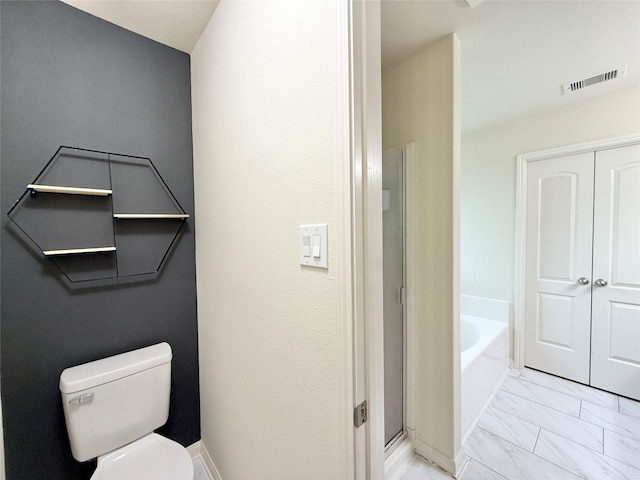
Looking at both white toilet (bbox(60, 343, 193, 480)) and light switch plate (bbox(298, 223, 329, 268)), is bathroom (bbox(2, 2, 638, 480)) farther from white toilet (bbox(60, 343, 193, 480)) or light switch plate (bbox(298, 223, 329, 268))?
white toilet (bbox(60, 343, 193, 480))

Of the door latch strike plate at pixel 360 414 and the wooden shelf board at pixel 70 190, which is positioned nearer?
the door latch strike plate at pixel 360 414

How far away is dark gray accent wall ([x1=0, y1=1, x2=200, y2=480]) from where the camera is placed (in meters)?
1.13

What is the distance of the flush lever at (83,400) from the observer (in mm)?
1110

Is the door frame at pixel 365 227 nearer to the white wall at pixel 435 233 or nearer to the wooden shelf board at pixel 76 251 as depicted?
the white wall at pixel 435 233

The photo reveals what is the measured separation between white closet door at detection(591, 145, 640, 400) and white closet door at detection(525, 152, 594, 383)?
0.06 metres

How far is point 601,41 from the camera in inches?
59.6

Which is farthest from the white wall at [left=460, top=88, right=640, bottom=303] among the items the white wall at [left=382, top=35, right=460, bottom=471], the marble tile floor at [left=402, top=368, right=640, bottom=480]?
the white wall at [left=382, top=35, right=460, bottom=471]

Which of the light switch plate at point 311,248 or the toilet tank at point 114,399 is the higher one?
the light switch plate at point 311,248

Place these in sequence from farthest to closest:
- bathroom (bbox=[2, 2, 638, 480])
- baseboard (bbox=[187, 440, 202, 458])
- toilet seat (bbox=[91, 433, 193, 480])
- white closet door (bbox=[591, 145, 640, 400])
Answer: white closet door (bbox=[591, 145, 640, 400]) → baseboard (bbox=[187, 440, 202, 458]) → toilet seat (bbox=[91, 433, 193, 480]) → bathroom (bbox=[2, 2, 638, 480])

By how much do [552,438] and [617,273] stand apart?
1.45 metres

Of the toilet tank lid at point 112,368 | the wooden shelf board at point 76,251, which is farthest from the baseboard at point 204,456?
the wooden shelf board at point 76,251

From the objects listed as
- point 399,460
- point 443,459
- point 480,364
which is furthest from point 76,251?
point 480,364

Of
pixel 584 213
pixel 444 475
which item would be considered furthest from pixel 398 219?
pixel 584 213

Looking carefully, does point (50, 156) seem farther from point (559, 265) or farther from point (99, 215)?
point (559, 265)
